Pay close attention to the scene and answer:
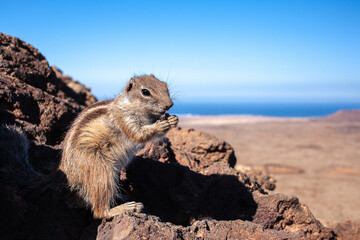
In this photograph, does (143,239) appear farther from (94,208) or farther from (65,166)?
(65,166)

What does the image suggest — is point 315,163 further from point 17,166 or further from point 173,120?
point 17,166

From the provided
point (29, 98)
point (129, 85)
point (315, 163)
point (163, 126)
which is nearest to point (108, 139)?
point (163, 126)

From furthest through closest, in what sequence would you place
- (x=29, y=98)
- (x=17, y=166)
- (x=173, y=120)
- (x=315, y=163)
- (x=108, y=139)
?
1. (x=315, y=163)
2. (x=29, y=98)
3. (x=173, y=120)
4. (x=108, y=139)
5. (x=17, y=166)

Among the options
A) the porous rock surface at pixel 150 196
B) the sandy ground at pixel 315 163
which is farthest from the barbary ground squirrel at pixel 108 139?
the sandy ground at pixel 315 163

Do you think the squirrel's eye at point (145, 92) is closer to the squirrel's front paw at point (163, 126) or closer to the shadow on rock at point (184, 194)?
the squirrel's front paw at point (163, 126)

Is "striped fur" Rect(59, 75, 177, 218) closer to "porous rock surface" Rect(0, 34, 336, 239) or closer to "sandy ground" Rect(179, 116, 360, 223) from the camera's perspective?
"porous rock surface" Rect(0, 34, 336, 239)

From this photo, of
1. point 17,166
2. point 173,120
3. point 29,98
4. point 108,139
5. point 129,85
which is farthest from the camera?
point 29,98

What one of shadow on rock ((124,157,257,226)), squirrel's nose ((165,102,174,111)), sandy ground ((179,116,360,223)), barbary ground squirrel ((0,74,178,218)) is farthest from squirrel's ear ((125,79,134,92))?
sandy ground ((179,116,360,223))
